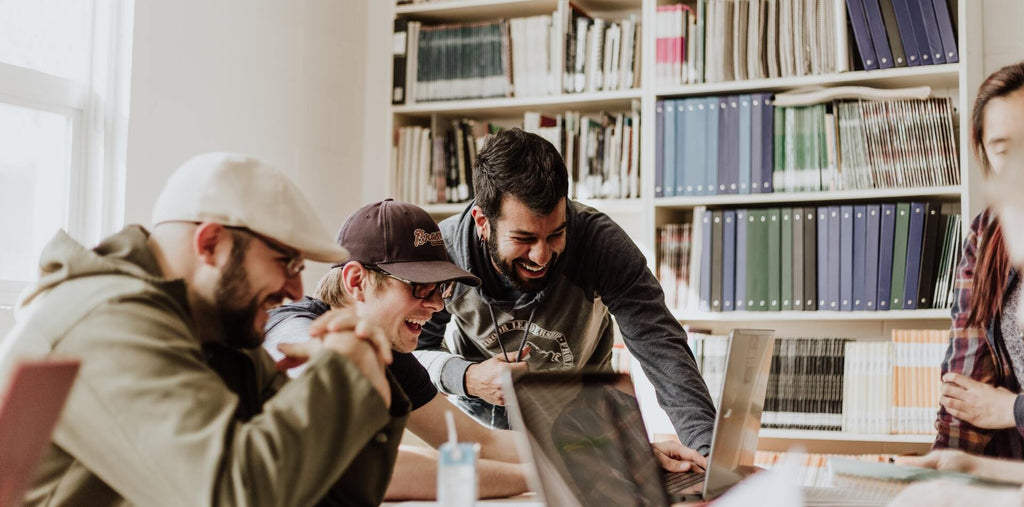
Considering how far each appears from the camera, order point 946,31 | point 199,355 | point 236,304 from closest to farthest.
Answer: point 199,355 < point 236,304 < point 946,31

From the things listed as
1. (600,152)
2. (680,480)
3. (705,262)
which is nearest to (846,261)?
(705,262)

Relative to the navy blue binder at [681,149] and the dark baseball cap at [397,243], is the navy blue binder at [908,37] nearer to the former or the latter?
the navy blue binder at [681,149]

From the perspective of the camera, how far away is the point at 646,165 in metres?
3.32

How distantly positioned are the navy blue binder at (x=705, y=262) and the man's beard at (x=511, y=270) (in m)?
1.09

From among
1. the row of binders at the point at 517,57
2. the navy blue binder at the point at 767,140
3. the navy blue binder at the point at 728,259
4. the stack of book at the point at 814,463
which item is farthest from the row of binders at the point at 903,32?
the stack of book at the point at 814,463

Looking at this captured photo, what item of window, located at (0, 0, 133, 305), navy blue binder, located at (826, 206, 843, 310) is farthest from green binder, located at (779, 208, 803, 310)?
window, located at (0, 0, 133, 305)

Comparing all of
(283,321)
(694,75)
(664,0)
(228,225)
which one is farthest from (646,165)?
(228,225)

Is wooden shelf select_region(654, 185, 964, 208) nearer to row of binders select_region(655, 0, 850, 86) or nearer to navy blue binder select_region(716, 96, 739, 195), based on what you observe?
navy blue binder select_region(716, 96, 739, 195)

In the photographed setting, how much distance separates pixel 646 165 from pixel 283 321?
1.83 meters

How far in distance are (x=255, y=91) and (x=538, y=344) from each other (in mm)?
1396

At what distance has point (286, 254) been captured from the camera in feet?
3.94

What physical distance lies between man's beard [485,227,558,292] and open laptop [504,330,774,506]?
26.7 inches

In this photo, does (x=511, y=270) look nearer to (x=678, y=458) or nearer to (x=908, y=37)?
(x=678, y=458)

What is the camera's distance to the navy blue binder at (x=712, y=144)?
3.25 metres
